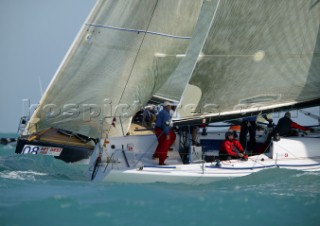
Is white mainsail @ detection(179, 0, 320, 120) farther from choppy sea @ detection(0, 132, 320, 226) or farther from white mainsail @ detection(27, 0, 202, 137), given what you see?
choppy sea @ detection(0, 132, 320, 226)

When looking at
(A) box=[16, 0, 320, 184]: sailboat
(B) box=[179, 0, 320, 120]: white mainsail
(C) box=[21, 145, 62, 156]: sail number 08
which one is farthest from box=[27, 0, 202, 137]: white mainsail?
(C) box=[21, 145, 62, 156]: sail number 08

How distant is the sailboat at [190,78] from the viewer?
46.1 ft

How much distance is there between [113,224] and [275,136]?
Result: 17.7 ft

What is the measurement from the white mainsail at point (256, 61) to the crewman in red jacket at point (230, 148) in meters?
0.53

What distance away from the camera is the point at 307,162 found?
45.6ft

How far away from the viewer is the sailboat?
14.1 meters

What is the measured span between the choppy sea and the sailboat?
0.56 m

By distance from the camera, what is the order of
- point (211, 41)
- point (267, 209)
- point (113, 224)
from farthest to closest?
point (211, 41) → point (267, 209) → point (113, 224)

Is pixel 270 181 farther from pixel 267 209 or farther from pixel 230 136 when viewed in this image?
pixel 267 209

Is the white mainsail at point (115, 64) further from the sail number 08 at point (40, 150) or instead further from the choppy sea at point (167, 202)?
the sail number 08 at point (40, 150)

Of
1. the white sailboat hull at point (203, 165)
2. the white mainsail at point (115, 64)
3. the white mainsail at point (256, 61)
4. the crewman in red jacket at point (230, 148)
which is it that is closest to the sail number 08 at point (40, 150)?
the white mainsail at point (115, 64)

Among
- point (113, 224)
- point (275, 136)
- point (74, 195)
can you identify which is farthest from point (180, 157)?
point (113, 224)

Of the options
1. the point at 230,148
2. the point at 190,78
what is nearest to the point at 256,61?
the point at 190,78

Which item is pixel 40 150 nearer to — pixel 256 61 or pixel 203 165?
pixel 203 165
